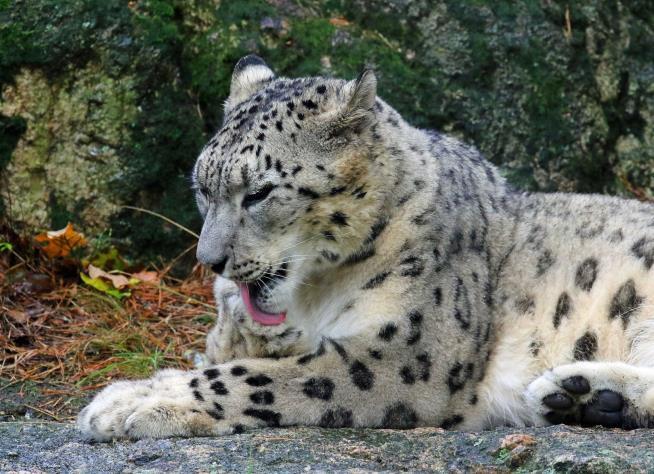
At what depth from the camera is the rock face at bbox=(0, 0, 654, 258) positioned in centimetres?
845

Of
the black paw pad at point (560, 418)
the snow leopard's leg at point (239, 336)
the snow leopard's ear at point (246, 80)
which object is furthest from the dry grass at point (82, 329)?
the black paw pad at point (560, 418)

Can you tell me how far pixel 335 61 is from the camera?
8883mm

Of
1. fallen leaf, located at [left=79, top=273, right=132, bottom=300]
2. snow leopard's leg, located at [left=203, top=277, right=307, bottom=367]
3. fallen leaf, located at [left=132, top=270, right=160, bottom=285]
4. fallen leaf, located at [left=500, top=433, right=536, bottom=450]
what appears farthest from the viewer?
fallen leaf, located at [left=132, top=270, right=160, bottom=285]

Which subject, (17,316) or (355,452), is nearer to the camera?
(355,452)

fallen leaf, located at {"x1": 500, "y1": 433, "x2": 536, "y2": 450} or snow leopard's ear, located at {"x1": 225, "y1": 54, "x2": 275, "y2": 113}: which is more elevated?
snow leopard's ear, located at {"x1": 225, "y1": 54, "x2": 275, "y2": 113}

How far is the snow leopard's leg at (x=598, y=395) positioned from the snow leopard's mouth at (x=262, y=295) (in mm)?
1438

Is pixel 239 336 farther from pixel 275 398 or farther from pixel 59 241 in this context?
pixel 59 241

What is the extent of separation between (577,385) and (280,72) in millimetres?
4487

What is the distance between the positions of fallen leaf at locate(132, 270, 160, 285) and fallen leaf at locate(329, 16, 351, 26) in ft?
8.67

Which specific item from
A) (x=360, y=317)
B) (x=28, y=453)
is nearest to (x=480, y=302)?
(x=360, y=317)

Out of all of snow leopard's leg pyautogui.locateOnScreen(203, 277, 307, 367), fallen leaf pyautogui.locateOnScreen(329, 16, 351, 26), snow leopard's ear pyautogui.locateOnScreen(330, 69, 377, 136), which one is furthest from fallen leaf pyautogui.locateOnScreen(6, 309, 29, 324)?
fallen leaf pyautogui.locateOnScreen(329, 16, 351, 26)

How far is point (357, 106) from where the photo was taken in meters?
5.59

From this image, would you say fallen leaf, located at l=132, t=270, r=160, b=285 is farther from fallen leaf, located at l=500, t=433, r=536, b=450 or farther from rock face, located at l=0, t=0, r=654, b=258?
fallen leaf, located at l=500, t=433, r=536, b=450

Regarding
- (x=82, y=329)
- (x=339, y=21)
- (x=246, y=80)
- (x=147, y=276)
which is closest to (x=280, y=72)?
(x=339, y=21)
